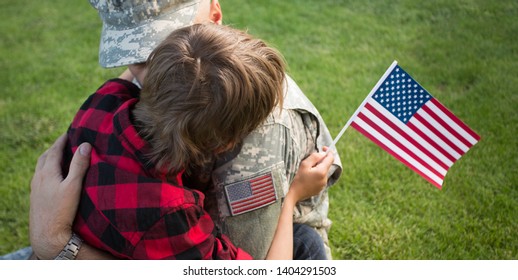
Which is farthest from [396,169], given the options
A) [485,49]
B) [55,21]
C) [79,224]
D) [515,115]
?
[55,21]

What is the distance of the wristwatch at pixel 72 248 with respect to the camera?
1.75 m

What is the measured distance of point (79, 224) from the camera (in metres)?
1.75

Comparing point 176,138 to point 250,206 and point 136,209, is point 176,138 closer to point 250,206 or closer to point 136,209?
point 136,209

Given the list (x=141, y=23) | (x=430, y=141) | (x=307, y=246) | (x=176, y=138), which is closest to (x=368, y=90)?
(x=430, y=141)

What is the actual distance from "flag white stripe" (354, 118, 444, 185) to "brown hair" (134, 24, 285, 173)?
26.5 inches

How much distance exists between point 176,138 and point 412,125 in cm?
113

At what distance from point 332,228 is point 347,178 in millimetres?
475

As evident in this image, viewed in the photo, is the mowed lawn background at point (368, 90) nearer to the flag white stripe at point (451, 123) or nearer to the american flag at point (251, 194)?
the flag white stripe at point (451, 123)

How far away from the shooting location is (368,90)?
170 inches

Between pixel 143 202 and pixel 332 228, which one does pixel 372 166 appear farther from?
pixel 143 202

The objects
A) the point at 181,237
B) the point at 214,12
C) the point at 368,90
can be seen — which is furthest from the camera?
the point at 368,90

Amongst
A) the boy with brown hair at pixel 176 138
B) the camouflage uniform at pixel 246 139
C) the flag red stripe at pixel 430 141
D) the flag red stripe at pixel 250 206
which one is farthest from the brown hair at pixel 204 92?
the flag red stripe at pixel 430 141
